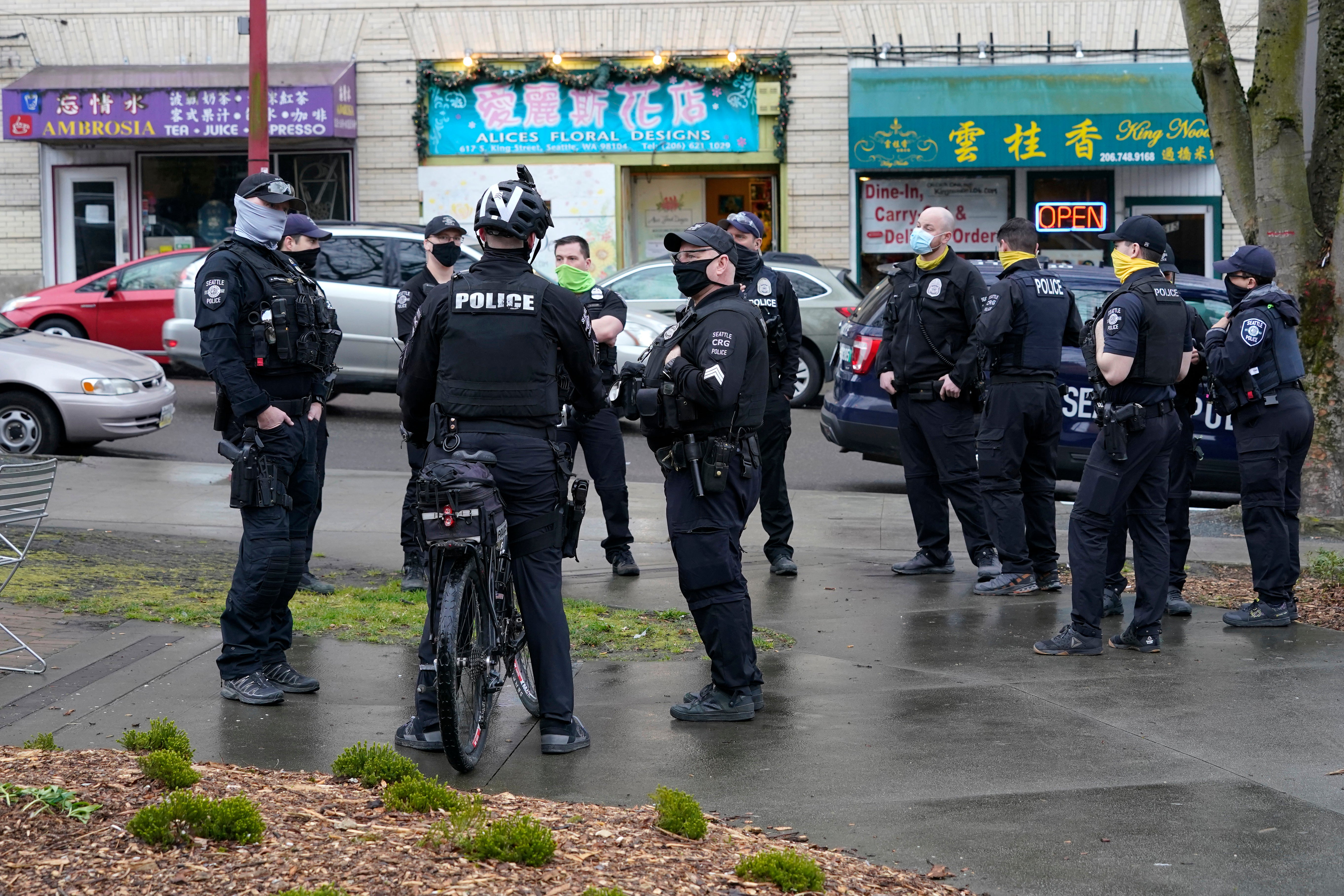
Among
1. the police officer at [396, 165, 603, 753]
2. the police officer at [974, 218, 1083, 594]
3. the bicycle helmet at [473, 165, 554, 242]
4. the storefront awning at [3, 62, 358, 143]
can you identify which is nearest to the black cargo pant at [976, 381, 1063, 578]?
the police officer at [974, 218, 1083, 594]

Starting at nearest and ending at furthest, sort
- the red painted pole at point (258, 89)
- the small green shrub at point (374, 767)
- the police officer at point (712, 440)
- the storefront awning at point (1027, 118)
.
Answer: the small green shrub at point (374, 767) → the police officer at point (712, 440) → the red painted pole at point (258, 89) → the storefront awning at point (1027, 118)

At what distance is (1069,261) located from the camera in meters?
20.5

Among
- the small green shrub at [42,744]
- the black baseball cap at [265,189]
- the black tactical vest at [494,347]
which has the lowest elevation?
the small green shrub at [42,744]

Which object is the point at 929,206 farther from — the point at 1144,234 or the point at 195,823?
the point at 195,823

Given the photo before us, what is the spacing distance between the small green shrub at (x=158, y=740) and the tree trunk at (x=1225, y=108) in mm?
7829

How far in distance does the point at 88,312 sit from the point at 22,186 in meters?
6.14

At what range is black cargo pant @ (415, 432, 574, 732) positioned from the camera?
16.1ft

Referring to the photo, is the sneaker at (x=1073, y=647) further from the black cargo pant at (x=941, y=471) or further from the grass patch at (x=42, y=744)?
the grass patch at (x=42, y=744)

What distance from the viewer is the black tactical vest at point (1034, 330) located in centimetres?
782

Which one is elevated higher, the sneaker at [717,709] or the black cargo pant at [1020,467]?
the black cargo pant at [1020,467]

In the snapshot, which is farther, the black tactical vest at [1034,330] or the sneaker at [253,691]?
the black tactical vest at [1034,330]

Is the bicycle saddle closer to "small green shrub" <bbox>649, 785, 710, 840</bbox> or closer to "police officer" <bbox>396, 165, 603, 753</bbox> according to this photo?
"police officer" <bbox>396, 165, 603, 753</bbox>

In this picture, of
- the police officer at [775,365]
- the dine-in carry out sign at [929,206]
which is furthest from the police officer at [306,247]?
the dine-in carry out sign at [929,206]

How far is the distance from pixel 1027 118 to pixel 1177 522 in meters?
13.6
